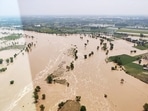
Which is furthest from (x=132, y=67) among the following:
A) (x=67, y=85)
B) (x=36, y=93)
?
(x=36, y=93)

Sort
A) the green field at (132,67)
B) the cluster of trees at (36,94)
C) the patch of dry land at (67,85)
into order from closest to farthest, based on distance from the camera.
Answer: the patch of dry land at (67,85)
the cluster of trees at (36,94)
the green field at (132,67)

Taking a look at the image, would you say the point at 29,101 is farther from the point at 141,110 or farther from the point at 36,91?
the point at 141,110

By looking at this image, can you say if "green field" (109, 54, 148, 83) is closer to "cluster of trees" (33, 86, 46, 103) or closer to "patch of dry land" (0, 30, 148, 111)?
"patch of dry land" (0, 30, 148, 111)

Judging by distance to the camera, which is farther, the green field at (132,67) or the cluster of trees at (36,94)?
the green field at (132,67)

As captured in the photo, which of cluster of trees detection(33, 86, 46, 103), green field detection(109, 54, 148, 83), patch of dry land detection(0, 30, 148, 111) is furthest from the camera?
green field detection(109, 54, 148, 83)

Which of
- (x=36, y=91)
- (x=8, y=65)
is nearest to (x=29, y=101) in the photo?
(x=36, y=91)

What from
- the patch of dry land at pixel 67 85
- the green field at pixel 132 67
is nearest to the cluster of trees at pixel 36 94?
the patch of dry land at pixel 67 85

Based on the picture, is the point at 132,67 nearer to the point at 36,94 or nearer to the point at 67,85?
the point at 67,85

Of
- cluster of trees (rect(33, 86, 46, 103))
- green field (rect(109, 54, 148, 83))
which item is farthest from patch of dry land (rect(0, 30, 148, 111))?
green field (rect(109, 54, 148, 83))

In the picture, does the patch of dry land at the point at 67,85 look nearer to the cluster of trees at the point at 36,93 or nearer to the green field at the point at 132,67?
the cluster of trees at the point at 36,93
